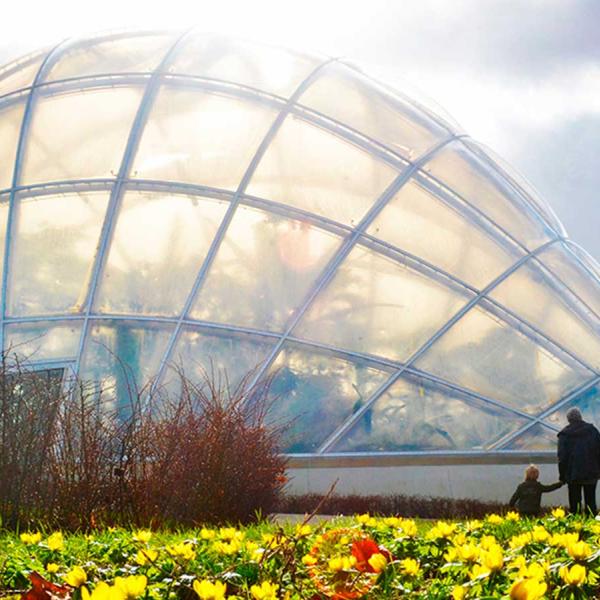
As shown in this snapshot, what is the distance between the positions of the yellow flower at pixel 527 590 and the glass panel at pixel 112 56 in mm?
17008

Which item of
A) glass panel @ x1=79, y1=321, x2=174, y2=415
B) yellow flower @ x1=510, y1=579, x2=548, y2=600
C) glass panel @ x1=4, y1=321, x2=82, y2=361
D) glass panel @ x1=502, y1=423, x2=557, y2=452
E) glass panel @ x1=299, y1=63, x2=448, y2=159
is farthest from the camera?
glass panel @ x1=299, y1=63, x2=448, y2=159

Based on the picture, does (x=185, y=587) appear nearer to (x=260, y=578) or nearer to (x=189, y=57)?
(x=260, y=578)

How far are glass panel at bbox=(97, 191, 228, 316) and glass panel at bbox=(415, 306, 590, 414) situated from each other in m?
4.75

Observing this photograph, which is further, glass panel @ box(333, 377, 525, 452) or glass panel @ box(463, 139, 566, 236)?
glass panel @ box(463, 139, 566, 236)

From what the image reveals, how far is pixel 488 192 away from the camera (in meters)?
17.1

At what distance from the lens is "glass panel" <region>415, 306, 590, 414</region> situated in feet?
49.3

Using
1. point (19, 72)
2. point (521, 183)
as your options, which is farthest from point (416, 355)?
point (19, 72)

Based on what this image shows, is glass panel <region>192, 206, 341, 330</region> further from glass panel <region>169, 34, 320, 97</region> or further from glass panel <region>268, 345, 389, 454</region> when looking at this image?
glass panel <region>169, 34, 320, 97</region>

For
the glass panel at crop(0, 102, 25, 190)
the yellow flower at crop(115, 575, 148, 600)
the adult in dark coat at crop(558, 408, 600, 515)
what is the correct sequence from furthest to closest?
the glass panel at crop(0, 102, 25, 190)
the adult in dark coat at crop(558, 408, 600, 515)
the yellow flower at crop(115, 575, 148, 600)

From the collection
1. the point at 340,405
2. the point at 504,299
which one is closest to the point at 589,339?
the point at 504,299

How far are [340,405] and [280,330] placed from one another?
182 centimetres

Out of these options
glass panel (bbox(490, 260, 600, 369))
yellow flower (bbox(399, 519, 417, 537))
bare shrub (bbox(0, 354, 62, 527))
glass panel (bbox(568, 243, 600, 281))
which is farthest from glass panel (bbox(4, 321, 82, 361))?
yellow flower (bbox(399, 519, 417, 537))

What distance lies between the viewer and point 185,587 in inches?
157

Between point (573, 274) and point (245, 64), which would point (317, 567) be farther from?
point (245, 64)
